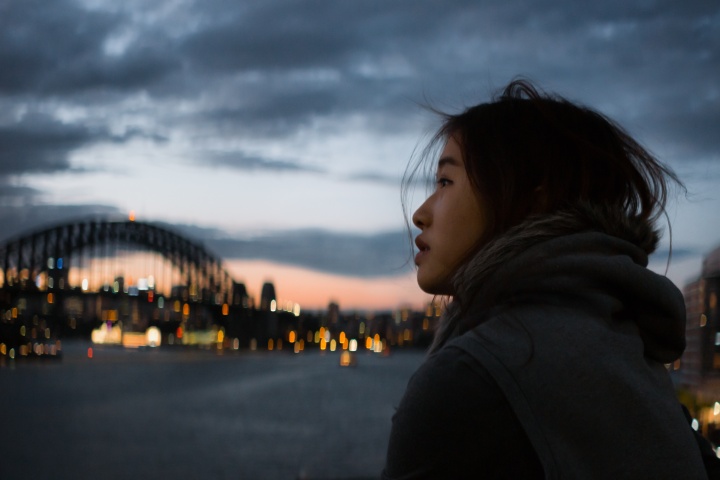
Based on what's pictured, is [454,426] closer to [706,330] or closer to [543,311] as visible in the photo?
[543,311]

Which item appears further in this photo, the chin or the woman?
the chin

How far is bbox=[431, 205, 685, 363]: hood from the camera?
4.96ft

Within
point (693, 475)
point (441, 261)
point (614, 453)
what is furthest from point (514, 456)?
point (441, 261)

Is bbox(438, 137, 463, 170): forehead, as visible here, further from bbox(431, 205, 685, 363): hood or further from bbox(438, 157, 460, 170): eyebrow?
bbox(431, 205, 685, 363): hood

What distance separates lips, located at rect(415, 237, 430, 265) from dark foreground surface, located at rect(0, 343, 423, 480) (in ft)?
122

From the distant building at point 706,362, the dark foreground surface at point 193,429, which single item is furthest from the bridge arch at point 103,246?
the distant building at point 706,362

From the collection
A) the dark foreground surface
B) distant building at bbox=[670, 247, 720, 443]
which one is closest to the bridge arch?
the dark foreground surface

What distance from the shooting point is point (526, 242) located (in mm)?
1592

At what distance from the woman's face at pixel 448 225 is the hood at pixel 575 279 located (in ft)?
0.21

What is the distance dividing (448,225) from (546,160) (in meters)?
0.22

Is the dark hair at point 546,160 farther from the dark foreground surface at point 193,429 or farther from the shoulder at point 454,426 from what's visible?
the dark foreground surface at point 193,429

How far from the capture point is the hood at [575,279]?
1.51 m

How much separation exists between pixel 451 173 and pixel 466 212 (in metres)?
0.09

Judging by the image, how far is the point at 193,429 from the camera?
63062mm
